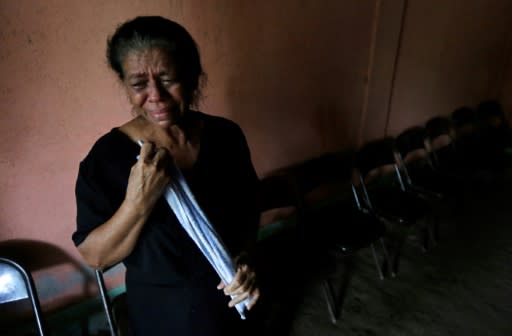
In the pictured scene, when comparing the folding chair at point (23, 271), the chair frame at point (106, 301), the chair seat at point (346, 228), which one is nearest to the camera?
the folding chair at point (23, 271)

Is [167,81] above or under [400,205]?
above

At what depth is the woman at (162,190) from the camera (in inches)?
35.0

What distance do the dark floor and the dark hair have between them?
70.6 inches

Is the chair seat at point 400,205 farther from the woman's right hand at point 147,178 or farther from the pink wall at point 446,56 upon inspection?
the woman's right hand at point 147,178

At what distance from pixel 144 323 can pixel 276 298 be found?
1.31 metres

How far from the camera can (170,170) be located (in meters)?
0.94

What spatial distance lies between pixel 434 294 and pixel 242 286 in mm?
1826

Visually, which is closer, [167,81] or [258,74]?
[167,81]

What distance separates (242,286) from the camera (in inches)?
42.8

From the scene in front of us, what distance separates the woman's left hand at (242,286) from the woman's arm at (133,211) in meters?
0.33

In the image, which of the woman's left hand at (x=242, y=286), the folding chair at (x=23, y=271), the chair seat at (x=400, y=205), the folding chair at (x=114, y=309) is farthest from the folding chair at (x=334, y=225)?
the folding chair at (x=23, y=271)

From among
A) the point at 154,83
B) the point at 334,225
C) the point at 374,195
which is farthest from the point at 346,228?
the point at 154,83

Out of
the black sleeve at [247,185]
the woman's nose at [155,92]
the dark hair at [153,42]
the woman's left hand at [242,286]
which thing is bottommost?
the woman's left hand at [242,286]

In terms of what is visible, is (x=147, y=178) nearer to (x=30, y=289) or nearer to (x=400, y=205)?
(x=30, y=289)
